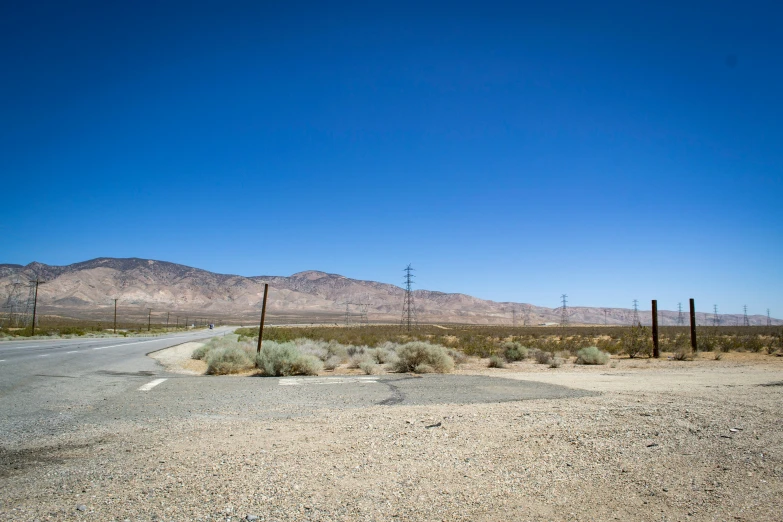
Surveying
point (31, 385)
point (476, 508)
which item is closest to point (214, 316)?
point (31, 385)

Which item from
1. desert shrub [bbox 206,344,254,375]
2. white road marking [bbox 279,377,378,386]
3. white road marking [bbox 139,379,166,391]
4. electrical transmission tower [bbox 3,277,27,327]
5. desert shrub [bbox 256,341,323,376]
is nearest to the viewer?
white road marking [bbox 139,379,166,391]

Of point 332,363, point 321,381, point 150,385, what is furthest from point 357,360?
point 150,385

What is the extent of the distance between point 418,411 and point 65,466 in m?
5.52

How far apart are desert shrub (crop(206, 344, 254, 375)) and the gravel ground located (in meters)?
10.2

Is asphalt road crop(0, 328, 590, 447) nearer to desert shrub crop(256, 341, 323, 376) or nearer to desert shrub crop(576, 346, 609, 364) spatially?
desert shrub crop(256, 341, 323, 376)

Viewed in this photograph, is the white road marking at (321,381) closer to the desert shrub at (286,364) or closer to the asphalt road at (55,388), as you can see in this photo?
the desert shrub at (286,364)

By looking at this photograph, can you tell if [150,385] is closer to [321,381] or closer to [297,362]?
[321,381]

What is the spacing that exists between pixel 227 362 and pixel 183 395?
24.0 ft

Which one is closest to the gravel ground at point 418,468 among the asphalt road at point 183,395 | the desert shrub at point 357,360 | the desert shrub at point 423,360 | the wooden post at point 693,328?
the asphalt road at point 183,395

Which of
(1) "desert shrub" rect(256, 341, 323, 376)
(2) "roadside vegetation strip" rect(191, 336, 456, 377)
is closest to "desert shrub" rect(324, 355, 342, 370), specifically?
(2) "roadside vegetation strip" rect(191, 336, 456, 377)

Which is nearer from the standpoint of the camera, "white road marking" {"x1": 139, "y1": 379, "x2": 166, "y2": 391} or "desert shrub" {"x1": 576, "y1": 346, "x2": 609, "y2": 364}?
"white road marking" {"x1": 139, "y1": 379, "x2": 166, "y2": 391}

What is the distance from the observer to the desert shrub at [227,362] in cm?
1825

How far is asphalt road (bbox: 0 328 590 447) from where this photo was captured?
8414 mm

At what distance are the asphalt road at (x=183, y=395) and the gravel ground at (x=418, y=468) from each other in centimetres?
72
